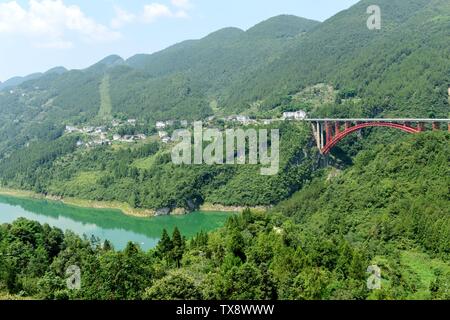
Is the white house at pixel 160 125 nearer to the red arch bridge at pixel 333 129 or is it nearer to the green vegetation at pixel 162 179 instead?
the green vegetation at pixel 162 179

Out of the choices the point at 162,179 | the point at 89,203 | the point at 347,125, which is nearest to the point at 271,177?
the point at 347,125

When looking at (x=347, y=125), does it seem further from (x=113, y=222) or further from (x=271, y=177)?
(x=113, y=222)

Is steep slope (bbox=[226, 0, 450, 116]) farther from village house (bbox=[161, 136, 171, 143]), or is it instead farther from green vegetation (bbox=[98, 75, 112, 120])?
green vegetation (bbox=[98, 75, 112, 120])

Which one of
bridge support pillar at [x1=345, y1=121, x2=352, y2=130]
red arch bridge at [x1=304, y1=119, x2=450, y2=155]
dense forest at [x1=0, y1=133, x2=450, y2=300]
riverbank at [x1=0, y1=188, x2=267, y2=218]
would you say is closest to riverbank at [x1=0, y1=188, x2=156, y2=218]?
riverbank at [x1=0, y1=188, x2=267, y2=218]

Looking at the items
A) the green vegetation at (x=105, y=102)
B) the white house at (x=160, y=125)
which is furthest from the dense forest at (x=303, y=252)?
the green vegetation at (x=105, y=102)

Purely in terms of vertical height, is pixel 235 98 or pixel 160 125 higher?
pixel 235 98

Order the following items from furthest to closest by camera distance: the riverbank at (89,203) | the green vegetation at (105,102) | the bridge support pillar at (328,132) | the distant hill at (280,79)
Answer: the green vegetation at (105,102) → the distant hill at (280,79) → the riverbank at (89,203) → the bridge support pillar at (328,132)
